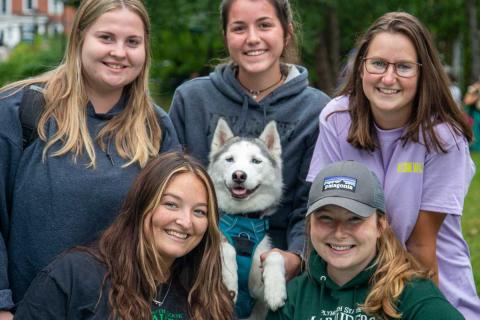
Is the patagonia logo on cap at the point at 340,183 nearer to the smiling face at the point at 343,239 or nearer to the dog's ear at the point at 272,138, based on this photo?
the smiling face at the point at 343,239

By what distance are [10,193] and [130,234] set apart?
0.65 metres

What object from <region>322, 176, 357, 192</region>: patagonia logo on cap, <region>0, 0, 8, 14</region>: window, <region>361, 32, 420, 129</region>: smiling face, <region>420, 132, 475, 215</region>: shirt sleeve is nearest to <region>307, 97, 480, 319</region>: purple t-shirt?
<region>420, 132, 475, 215</region>: shirt sleeve

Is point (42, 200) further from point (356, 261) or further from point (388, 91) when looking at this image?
point (388, 91)

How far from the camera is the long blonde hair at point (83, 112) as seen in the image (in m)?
3.86

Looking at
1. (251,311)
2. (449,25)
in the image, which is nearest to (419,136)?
(251,311)

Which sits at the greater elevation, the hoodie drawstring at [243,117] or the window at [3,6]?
the hoodie drawstring at [243,117]

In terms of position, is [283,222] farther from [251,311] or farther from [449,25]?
[449,25]

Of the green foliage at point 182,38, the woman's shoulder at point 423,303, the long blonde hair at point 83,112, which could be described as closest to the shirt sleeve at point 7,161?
the long blonde hair at point 83,112

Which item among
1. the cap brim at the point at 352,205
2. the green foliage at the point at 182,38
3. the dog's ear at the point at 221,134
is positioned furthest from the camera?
the green foliage at the point at 182,38

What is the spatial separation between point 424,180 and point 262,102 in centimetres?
112

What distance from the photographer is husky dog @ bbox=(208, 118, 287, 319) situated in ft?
14.3

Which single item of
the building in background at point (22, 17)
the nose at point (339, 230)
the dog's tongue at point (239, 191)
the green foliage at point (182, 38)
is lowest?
the building in background at point (22, 17)

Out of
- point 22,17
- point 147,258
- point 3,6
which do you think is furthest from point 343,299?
point 3,6

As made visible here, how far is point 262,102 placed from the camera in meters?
4.52
